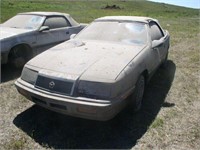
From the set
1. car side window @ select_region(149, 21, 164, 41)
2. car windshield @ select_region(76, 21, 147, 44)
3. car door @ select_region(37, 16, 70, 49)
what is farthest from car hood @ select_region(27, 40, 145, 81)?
car door @ select_region(37, 16, 70, 49)

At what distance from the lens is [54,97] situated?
3393mm

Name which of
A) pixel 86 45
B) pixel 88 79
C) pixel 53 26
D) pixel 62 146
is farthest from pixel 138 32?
pixel 53 26

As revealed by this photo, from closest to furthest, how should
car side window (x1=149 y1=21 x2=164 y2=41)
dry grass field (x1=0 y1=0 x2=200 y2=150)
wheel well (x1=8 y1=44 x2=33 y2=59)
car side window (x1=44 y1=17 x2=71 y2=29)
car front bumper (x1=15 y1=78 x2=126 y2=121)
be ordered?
car front bumper (x1=15 y1=78 x2=126 y2=121) < dry grass field (x1=0 y1=0 x2=200 y2=150) < car side window (x1=149 y1=21 x2=164 y2=41) < wheel well (x1=8 y1=44 x2=33 y2=59) < car side window (x1=44 y1=17 x2=71 y2=29)

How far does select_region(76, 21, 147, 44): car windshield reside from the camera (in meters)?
4.74

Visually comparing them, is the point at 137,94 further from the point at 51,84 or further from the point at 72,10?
the point at 72,10

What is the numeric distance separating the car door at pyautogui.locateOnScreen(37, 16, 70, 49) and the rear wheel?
1.16 feet

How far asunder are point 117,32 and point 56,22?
2.81 meters

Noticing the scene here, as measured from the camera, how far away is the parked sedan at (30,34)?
19.1 ft

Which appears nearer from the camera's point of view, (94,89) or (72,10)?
(94,89)

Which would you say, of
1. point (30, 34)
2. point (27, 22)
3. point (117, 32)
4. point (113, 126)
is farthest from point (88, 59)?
point (27, 22)

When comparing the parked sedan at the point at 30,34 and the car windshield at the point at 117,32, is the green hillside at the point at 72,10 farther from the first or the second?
the car windshield at the point at 117,32

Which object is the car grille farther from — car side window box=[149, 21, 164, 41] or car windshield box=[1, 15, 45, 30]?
car windshield box=[1, 15, 45, 30]

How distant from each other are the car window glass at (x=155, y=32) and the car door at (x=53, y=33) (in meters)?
2.71

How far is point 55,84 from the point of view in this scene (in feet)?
11.3
